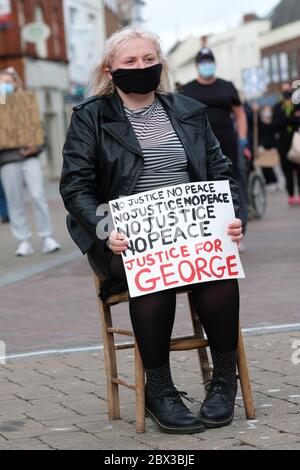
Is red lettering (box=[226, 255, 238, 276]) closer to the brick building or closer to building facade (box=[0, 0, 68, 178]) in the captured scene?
building facade (box=[0, 0, 68, 178])

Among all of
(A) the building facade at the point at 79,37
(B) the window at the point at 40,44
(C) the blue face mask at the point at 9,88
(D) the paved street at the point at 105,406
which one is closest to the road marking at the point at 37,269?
(C) the blue face mask at the point at 9,88

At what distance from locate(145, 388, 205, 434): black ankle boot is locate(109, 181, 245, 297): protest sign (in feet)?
1.40

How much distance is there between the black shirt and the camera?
11.1 meters

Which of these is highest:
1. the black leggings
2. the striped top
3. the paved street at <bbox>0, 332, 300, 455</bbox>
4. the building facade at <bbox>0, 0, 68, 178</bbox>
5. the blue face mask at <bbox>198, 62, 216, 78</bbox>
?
the building facade at <bbox>0, 0, 68, 178</bbox>

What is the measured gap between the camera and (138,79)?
4965mm

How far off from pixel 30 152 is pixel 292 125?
21.3 feet

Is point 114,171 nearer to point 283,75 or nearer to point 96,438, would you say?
point 96,438

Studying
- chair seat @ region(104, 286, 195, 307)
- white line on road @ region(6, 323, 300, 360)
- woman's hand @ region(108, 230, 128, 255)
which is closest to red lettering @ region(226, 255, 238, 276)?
chair seat @ region(104, 286, 195, 307)

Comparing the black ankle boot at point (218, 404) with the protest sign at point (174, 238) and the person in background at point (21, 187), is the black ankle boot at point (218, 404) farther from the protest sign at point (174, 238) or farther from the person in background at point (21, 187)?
the person in background at point (21, 187)

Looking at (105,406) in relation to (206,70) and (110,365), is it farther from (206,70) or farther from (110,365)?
(206,70)

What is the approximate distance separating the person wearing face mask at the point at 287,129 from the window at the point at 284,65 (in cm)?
7257

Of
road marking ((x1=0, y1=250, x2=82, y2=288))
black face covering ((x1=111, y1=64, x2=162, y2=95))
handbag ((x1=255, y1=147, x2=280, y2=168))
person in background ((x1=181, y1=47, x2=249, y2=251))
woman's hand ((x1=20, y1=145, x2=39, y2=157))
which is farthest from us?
handbag ((x1=255, y1=147, x2=280, y2=168))

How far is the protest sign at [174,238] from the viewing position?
4711 millimetres
